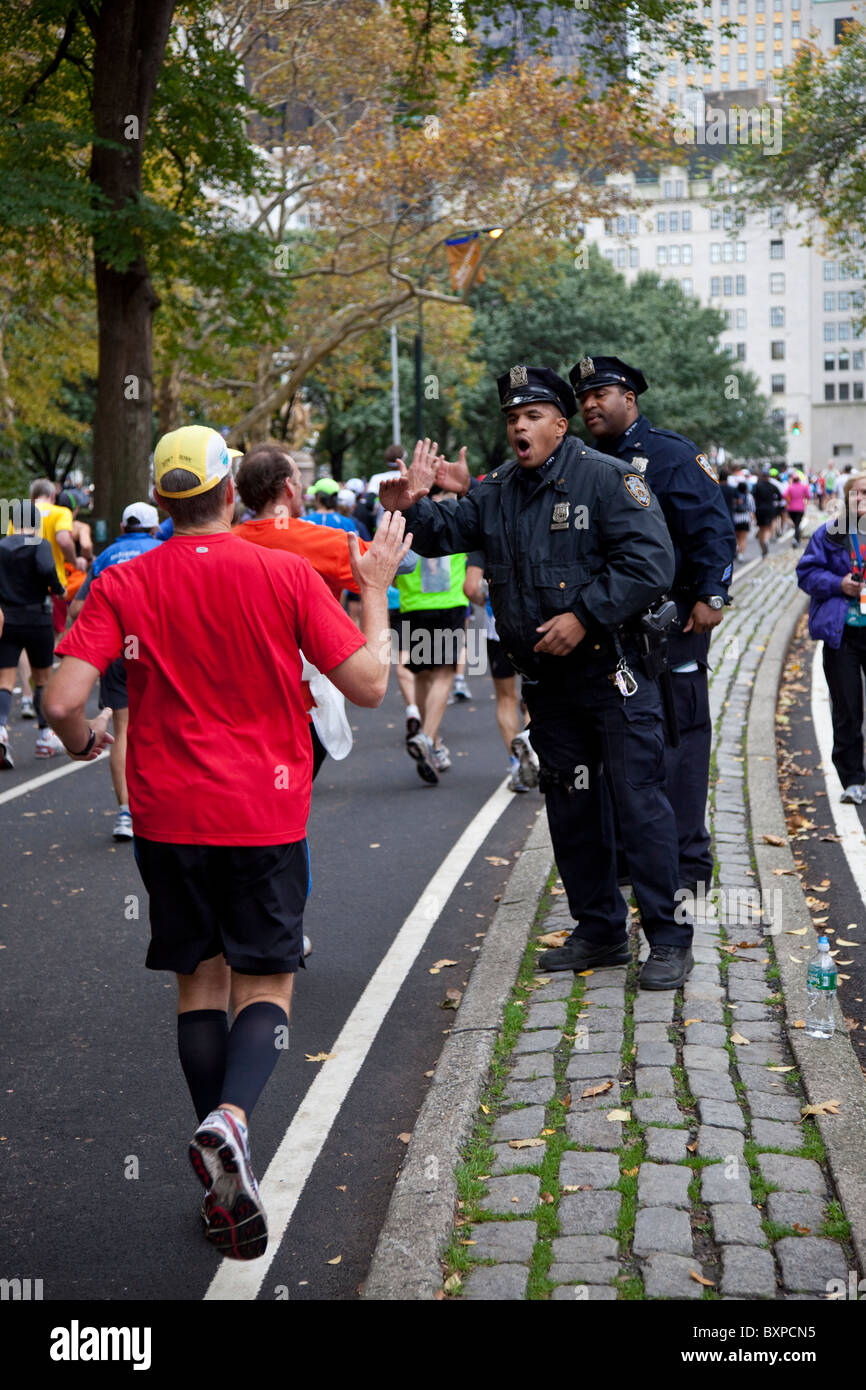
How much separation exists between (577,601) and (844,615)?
427cm

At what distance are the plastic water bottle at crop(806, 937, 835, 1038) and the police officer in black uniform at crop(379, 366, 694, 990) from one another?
554 mm

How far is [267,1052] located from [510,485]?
2468 millimetres

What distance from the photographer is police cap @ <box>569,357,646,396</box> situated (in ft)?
19.3

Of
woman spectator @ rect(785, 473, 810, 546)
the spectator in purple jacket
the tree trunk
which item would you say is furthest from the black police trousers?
woman spectator @ rect(785, 473, 810, 546)

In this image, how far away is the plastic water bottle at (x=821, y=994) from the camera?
4938mm

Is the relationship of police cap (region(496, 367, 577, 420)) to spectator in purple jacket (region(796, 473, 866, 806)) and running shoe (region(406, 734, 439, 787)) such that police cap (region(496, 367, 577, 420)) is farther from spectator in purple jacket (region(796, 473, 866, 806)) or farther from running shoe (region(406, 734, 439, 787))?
running shoe (region(406, 734, 439, 787))

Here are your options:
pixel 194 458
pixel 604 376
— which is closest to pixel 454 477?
pixel 604 376

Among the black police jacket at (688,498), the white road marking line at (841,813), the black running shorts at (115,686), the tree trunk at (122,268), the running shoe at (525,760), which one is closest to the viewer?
the black police jacket at (688,498)

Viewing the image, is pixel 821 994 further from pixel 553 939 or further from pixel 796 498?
pixel 796 498

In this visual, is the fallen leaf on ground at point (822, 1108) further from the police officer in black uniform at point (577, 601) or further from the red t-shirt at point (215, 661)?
the red t-shirt at point (215, 661)

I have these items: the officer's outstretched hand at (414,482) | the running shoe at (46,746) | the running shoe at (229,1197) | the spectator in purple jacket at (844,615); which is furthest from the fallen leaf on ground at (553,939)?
the running shoe at (46,746)

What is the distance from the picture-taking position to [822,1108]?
170 inches

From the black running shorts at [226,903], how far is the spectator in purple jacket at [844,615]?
589cm

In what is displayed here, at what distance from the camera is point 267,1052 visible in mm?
3627
